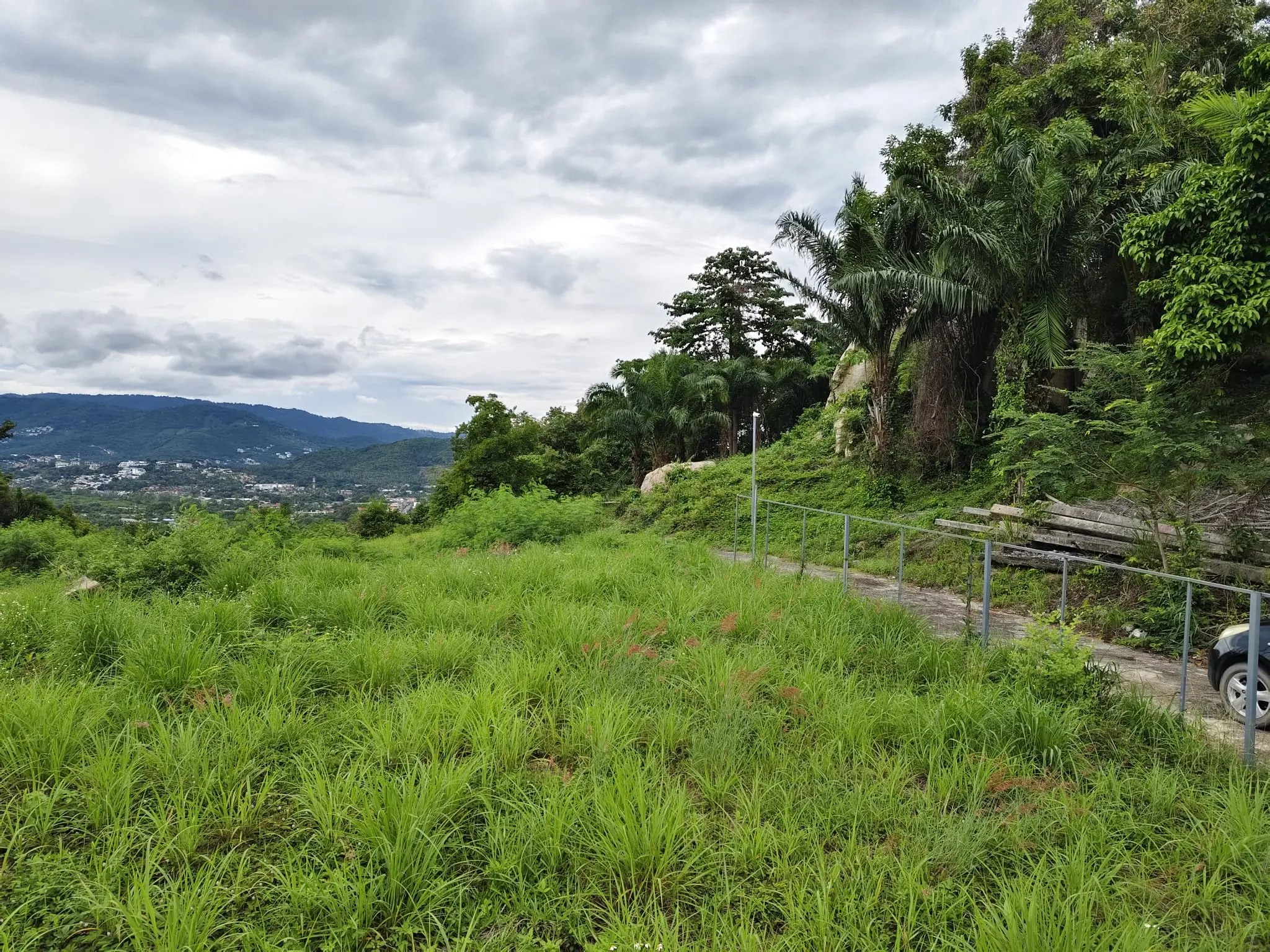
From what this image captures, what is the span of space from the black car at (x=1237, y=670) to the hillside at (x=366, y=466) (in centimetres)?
8204

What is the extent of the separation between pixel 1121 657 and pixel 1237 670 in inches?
72.1

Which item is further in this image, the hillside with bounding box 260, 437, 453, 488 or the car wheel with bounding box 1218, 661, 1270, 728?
the hillside with bounding box 260, 437, 453, 488

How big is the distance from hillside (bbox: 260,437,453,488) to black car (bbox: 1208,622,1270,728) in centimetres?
8204

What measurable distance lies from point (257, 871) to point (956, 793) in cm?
329

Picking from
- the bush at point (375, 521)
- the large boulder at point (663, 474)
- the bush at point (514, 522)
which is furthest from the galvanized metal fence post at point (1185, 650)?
the bush at point (375, 521)

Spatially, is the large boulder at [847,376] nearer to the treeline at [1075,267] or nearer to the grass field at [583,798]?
the treeline at [1075,267]

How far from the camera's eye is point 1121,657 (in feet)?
21.8

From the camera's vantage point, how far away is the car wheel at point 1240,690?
15.3 feet

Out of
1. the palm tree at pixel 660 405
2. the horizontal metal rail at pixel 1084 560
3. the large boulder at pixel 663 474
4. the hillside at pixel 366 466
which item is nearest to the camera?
the horizontal metal rail at pixel 1084 560

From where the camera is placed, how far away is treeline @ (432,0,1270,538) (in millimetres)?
8633

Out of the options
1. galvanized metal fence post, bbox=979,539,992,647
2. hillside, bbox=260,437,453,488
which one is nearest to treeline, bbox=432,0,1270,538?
galvanized metal fence post, bbox=979,539,992,647

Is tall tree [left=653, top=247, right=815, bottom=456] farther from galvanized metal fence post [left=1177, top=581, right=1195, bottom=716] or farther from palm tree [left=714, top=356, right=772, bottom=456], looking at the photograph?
galvanized metal fence post [left=1177, top=581, right=1195, bottom=716]

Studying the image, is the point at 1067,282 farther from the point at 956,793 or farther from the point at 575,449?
the point at 575,449

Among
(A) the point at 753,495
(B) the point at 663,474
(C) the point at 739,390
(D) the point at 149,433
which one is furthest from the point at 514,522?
(D) the point at 149,433
